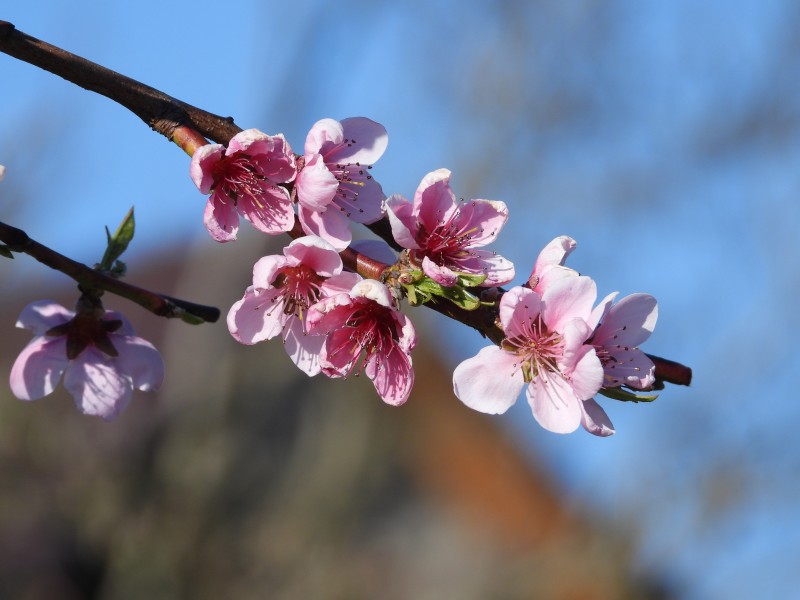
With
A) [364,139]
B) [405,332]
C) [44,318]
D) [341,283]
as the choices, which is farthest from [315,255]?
[44,318]

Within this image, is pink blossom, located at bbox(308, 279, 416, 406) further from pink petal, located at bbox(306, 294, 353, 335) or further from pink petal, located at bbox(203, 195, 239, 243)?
pink petal, located at bbox(203, 195, 239, 243)

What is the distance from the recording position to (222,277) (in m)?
6.47

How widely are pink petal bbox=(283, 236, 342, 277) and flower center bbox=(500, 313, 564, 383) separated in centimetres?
24

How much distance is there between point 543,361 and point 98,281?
1.97 ft

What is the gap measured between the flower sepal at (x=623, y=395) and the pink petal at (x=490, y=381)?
0.11 m

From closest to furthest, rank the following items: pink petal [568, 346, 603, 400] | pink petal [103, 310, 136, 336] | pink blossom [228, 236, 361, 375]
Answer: pink petal [568, 346, 603, 400] → pink blossom [228, 236, 361, 375] → pink petal [103, 310, 136, 336]

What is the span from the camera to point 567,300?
117cm

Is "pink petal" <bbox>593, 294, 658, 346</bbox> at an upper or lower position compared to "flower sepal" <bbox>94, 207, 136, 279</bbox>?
upper

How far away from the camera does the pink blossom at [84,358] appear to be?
1385 mm

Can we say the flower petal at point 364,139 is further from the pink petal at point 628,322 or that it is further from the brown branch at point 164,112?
the pink petal at point 628,322

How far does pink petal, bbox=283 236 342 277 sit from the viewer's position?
1156 mm

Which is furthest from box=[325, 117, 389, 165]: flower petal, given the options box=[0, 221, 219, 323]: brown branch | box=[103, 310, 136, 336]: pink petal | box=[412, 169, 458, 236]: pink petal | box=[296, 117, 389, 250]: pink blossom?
box=[103, 310, 136, 336]: pink petal

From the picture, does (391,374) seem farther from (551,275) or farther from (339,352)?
(551,275)

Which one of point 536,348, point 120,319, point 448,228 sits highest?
point 448,228
